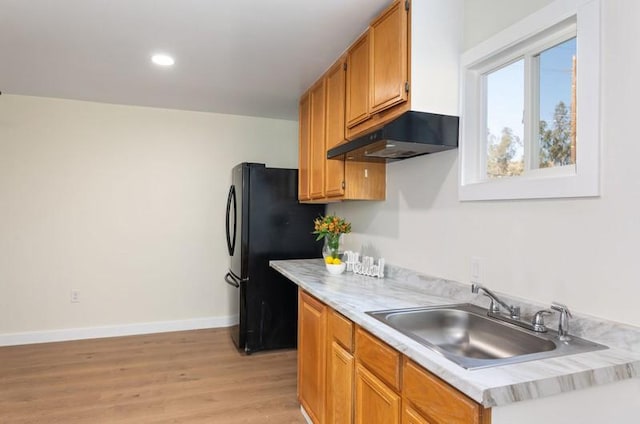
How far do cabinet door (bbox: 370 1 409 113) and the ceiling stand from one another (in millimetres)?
116

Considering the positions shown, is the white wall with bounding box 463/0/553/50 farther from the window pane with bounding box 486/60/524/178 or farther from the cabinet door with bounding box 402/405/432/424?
the cabinet door with bounding box 402/405/432/424

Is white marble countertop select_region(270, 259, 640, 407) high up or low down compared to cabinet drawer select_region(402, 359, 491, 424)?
up

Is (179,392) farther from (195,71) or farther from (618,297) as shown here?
(618,297)

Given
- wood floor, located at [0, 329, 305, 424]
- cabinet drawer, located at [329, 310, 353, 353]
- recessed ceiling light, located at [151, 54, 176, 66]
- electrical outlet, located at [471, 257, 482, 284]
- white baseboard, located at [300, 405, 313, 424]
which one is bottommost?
wood floor, located at [0, 329, 305, 424]

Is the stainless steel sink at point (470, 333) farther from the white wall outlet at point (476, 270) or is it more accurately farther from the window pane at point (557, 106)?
the window pane at point (557, 106)

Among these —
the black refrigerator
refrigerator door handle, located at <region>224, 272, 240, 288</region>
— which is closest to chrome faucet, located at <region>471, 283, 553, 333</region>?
the black refrigerator

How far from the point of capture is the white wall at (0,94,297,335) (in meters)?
3.89

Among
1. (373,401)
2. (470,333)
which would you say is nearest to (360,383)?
(373,401)

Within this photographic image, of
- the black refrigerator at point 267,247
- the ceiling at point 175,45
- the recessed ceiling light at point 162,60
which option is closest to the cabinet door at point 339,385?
the black refrigerator at point 267,247

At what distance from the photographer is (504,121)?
1.92 meters

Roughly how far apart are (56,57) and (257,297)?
2.50 m

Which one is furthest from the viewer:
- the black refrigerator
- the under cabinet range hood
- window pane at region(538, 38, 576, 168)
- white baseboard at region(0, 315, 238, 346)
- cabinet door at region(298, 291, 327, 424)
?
white baseboard at region(0, 315, 238, 346)

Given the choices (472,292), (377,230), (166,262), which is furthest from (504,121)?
(166,262)

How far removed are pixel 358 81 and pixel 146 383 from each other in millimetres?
2741
